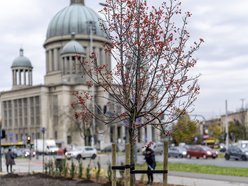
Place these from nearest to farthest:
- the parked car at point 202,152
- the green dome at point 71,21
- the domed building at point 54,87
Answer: the parked car at point 202,152
the domed building at point 54,87
the green dome at point 71,21

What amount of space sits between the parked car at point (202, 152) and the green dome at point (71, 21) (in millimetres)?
69032

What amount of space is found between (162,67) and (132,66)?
2.30 ft

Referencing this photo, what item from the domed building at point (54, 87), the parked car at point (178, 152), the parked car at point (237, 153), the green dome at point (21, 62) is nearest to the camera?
the parked car at point (237, 153)

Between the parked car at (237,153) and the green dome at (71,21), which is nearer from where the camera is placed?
the parked car at (237,153)

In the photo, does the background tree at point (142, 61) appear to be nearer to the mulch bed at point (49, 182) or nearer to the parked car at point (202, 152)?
the mulch bed at point (49, 182)

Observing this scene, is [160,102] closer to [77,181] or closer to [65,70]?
[77,181]

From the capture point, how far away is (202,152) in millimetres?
57844

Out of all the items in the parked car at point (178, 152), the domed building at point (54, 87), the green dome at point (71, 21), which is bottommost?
the parked car at point (178, 152)

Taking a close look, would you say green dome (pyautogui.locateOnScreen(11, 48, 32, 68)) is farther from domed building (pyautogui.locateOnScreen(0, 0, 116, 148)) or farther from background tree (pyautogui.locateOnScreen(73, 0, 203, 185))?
background tree (pyautogui.locateOnScreen(73, 0, 203, 185))

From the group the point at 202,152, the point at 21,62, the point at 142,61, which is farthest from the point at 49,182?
the point at 21,62

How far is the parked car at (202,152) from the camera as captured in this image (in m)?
56.3

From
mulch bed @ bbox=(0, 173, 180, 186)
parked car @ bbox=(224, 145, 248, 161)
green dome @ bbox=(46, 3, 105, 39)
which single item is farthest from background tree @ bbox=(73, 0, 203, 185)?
green dome @ bbox=(46, 3, 105, 39)

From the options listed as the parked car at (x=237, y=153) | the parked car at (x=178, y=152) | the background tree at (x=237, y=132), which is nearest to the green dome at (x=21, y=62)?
the background tree at (x=237, y=132)

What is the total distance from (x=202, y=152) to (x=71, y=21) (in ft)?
254
